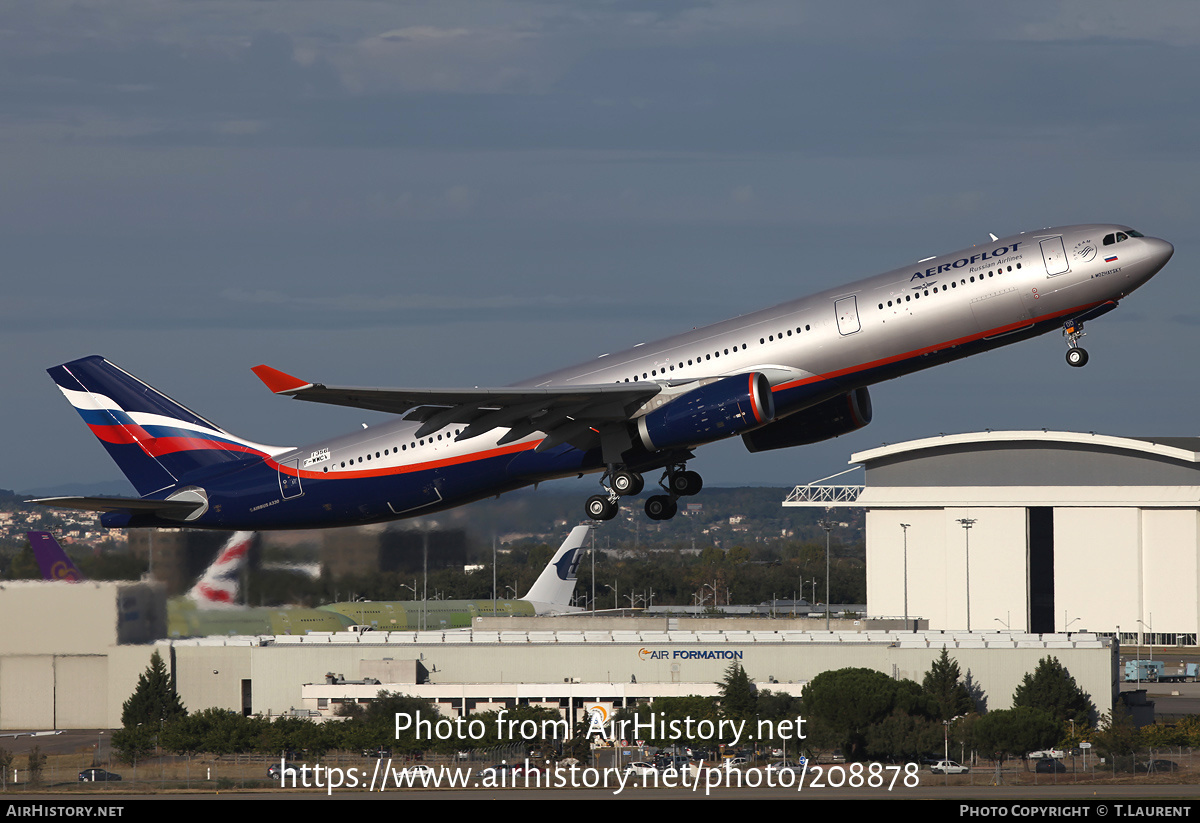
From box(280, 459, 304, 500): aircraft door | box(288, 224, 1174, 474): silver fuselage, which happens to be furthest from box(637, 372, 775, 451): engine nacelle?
box(280, 459, 304, 500): aircraft door

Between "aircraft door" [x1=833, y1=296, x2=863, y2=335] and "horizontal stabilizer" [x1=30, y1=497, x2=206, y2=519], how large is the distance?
19975mm

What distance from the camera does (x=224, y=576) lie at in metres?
51.4

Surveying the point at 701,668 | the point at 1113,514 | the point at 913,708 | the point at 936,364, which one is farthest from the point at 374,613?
the point at 1113,514

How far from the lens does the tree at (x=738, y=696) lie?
61.0 metres

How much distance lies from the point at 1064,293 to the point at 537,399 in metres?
13.3

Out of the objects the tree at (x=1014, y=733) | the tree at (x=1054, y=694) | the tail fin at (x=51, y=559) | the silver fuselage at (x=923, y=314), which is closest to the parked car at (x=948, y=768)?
the tree at (x=1014, y=733)

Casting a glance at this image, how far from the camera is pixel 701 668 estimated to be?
224 ft

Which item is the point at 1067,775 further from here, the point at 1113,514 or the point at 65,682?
the point at 1113,514

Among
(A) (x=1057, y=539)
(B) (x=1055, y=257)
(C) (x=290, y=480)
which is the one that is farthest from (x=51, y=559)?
(A) (x=1057, y=539)

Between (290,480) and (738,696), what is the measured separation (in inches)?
996

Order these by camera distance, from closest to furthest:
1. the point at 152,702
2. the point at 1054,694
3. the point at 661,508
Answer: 1. the point at 661,508
2. the point at 152,702
3. the point at 1054,694

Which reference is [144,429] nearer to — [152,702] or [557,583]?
[152,702]

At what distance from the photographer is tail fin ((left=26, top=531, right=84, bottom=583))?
54219 mm

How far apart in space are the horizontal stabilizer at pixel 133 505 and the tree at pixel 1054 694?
35891 millimetres
